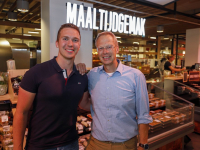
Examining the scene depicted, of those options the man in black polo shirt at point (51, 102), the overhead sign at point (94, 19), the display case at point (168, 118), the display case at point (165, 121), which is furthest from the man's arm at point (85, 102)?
the overhead sign at point (94, 19)

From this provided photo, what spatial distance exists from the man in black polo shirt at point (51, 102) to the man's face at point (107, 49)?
0.26 m

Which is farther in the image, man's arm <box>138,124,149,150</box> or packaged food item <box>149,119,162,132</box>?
packaged food item <box>149,119,162,132</box>

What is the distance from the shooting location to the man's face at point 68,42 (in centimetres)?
160

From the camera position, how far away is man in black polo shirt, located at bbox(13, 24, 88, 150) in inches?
57.7

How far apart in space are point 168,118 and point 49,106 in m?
2.53

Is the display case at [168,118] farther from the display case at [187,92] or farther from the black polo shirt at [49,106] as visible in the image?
the black polo shirt at [49,106]

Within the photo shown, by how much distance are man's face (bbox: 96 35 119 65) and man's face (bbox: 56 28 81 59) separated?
0.81ft

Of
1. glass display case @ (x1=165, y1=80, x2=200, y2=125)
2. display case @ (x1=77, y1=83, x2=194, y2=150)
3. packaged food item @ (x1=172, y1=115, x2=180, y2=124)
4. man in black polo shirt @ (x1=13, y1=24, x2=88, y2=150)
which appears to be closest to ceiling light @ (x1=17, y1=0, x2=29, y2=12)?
display case @ (x1=77, y1=83, x2=194, y2=150)

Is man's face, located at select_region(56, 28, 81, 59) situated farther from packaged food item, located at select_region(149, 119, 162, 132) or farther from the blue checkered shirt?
packaged food item, located at select_region(149, 119, 162, 132)

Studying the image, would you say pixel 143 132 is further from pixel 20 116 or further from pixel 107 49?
pixel 20 116

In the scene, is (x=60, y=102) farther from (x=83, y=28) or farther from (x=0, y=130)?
(x=83, y=28)

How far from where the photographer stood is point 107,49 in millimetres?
1733

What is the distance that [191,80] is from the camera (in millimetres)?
5246

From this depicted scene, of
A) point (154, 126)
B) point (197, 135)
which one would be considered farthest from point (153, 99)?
point (197, 135)
